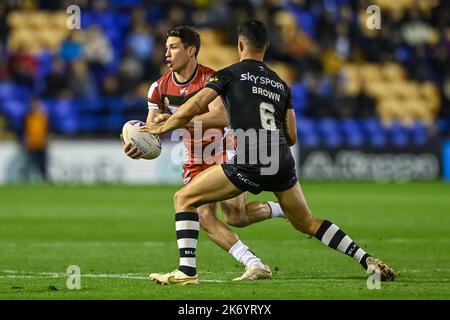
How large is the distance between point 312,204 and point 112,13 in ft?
40.6

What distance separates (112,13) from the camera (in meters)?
30.7

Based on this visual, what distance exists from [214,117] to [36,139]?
1736cm

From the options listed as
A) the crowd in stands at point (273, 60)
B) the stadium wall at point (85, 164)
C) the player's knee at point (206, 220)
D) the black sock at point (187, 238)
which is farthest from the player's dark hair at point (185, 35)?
the crowd in stands at point (273, 60)

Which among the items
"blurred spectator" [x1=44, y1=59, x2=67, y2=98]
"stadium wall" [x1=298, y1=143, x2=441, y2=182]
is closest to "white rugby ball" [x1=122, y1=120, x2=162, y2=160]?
"stadium wall" [x1=298, y1=143, x2=441, y2=182]

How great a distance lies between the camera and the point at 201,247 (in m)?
14.0

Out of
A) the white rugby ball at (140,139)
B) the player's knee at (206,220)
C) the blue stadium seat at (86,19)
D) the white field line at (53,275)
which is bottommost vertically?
the white field line at (53,275)

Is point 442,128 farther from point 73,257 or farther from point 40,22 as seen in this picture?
point 73,257

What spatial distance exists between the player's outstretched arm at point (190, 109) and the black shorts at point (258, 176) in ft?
1.77

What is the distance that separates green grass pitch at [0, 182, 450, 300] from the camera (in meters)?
8.88

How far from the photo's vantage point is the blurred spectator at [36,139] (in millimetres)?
26484

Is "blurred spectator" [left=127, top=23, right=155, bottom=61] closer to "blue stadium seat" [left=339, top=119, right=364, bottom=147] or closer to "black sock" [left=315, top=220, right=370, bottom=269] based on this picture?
"blue stadium seat" [left=339, top=119, right=364, bottom=147]

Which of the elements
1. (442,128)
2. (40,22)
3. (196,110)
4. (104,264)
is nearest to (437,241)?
(104,264)

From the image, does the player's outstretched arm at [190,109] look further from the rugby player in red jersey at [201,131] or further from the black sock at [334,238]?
the black sock at [334,238]

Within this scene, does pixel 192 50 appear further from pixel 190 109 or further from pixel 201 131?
pixel 190 109
